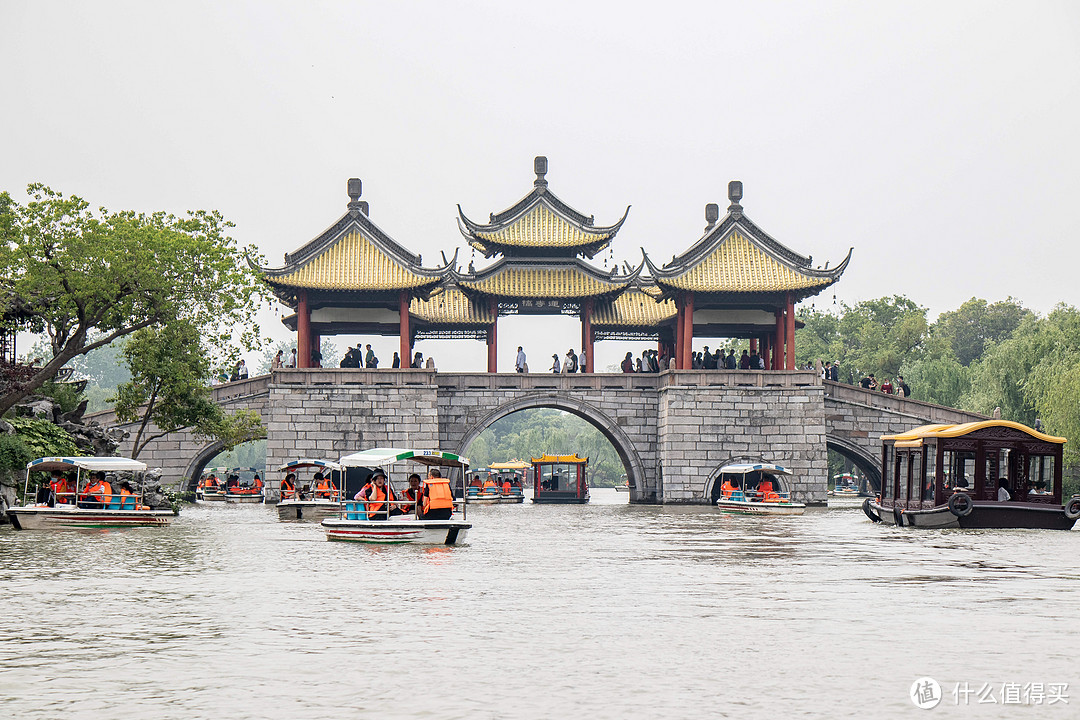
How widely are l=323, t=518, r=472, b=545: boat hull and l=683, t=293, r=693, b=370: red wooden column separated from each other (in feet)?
67.3

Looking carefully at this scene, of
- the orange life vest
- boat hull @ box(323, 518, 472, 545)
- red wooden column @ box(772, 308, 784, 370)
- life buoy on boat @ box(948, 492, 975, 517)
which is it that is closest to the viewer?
boat hull @ box(323, 518, 472, 545)

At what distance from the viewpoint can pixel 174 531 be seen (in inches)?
936

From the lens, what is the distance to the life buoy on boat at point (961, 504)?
25.0 metres

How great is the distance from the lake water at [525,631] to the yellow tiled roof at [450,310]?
22432mm

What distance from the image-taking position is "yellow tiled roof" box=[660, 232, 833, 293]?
38938mm

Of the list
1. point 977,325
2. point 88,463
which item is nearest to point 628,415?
point 88,463

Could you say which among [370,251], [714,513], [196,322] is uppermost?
[370,251]

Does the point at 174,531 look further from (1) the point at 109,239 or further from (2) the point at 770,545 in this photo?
(2) the point at 770,545

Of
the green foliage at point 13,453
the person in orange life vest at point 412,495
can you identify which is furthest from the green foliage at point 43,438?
the person in orange life vest at point 412,495

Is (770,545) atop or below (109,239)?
below

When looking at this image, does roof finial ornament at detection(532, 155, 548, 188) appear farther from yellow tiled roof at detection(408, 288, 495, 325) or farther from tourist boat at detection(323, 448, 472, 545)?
tourist boat at detection(323, 448, 472, 545)

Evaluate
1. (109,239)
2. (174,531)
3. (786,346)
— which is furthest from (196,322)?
(786,346)

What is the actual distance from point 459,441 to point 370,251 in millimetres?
6752

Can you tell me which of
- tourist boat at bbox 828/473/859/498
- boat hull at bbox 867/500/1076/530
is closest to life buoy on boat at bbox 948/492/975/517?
boat hull at bbox 867/500/1076/530
